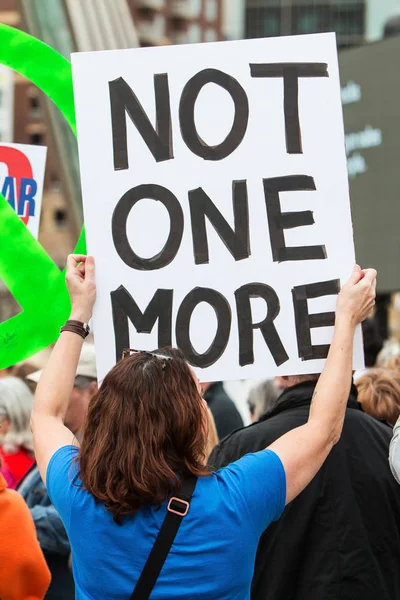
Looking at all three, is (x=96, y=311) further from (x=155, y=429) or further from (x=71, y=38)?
(x=71, y=38)

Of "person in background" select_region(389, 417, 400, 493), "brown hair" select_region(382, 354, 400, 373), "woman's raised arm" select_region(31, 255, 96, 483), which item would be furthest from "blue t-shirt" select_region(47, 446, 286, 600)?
"brown hair" select_region(382, 354, 400, 373)

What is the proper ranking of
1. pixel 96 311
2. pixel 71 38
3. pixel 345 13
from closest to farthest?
pixel 96 311
pixel 71 38
pixel 345 13

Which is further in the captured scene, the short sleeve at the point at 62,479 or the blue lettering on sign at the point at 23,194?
the blue lettering on sign at the point at 23,194

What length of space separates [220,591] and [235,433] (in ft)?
2.78

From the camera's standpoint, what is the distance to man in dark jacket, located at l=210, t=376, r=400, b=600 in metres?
2.51

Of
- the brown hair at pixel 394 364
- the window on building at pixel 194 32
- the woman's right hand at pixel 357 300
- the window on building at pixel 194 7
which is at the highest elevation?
the window on building at pixel 194 7

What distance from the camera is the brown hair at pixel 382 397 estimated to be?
10.6ft

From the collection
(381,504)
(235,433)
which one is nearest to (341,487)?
(381,504)

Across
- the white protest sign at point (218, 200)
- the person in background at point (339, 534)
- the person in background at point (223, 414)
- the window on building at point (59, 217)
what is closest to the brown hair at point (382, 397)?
the person in background at point (339, 534)

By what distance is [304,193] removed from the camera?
8.22ft

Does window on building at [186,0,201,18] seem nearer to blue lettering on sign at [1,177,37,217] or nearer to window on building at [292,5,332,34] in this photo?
window on building at [292,5,332,34]

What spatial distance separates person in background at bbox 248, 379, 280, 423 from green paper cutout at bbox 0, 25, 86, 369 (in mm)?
1702

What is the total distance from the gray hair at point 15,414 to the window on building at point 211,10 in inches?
2665

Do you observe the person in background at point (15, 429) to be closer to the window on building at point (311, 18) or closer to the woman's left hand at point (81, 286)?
the woman's left hand at point (81, 286)
